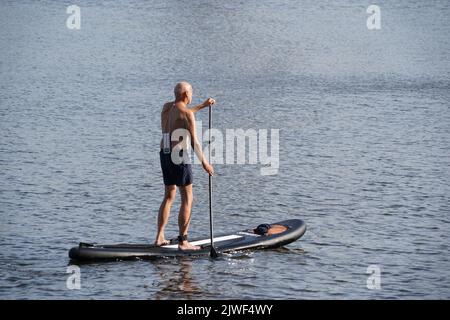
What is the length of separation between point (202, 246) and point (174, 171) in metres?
1.22

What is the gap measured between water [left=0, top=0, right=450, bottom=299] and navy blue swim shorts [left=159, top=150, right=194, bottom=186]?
1.05 meters

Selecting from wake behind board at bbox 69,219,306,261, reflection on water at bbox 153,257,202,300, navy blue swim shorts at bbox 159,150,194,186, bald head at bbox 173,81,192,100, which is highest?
bald head at bbox 173,81,192,100

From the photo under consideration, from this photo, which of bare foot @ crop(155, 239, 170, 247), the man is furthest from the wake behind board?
the man

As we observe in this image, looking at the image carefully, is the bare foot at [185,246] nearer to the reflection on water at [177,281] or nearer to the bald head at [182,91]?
the reflection on water at [177,281]

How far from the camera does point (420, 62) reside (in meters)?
37.2

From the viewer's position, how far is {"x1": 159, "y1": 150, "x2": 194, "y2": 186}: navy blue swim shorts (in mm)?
12859

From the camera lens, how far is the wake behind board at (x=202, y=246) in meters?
12.7

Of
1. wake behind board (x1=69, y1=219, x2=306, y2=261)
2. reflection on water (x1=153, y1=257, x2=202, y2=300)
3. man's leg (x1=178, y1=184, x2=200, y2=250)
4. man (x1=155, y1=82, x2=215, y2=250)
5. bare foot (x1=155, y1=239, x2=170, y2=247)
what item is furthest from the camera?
bare foot (x1=155, y1=239, x2=170, y2=247)

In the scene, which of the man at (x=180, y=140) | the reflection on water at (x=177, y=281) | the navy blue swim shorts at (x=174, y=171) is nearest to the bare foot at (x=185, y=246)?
the reflection on water at (x=177, y=281)

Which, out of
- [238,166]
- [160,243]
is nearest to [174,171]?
[160,243]

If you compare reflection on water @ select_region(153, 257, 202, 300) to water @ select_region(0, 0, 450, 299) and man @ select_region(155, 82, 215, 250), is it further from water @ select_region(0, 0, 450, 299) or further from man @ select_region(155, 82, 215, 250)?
man @ select_region(155, 82, 215, 250)

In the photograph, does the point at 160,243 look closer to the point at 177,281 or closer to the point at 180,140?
the point at 177,281

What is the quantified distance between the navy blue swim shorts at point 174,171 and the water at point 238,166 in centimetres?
105
